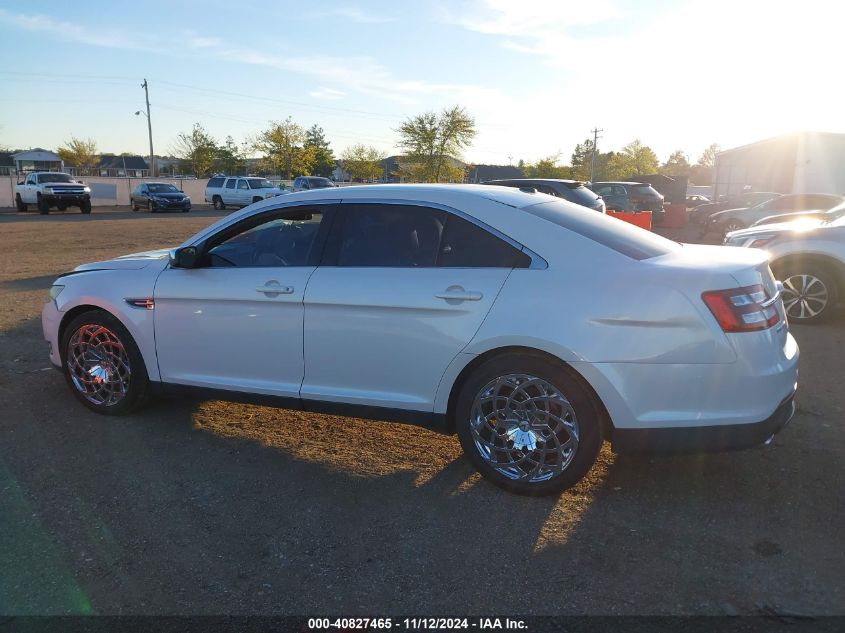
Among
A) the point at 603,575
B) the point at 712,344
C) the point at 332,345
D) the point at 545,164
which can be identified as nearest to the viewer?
the point at 603,575

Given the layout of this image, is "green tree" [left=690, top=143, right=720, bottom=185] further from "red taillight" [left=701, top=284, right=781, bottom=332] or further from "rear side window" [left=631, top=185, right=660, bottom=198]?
"red taillight" [left=701, top=284, right=781, bottom=332]

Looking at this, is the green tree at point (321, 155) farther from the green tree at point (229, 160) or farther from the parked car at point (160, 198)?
the parked car at point (160, 198)

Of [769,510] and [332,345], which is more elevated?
[332,345]

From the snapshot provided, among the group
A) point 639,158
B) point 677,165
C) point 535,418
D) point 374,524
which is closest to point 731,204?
point 535,418

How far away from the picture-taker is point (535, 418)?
136 inches

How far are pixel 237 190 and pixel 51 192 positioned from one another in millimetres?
9216

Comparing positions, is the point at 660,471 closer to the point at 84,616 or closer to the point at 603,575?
the point at 603,575

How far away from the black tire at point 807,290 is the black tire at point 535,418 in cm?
550

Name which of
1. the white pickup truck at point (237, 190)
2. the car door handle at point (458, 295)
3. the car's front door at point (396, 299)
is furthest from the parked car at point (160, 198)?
the car door handle at point (458, 295)

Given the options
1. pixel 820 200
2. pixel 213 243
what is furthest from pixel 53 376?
pixel 820 200

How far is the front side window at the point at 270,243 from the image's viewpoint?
414 centimetres

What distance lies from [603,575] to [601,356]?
1010 mm

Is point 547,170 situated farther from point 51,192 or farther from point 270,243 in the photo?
point 270,243

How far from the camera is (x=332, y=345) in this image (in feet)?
12.6
